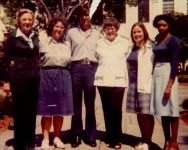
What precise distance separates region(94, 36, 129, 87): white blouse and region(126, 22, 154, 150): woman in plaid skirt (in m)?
0.12

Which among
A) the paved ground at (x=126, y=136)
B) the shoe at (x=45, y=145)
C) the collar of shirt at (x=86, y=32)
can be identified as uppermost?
the collar of shirt at (x=86, y=32)

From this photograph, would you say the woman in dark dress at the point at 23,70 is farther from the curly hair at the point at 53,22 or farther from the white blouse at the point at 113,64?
the white blouse at the point at 113,64

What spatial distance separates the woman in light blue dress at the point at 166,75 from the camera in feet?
22.0

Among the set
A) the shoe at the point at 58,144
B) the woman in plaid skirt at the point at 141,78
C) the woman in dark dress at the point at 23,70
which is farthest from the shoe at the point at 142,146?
the woman in dark dress at the point at 23,70

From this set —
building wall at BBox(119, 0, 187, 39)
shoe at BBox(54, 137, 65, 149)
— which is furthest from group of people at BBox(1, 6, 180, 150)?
building wall at BBox(119, 0, 187, 39)

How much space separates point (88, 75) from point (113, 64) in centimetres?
46

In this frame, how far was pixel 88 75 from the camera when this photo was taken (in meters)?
7.39

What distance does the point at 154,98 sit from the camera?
6.96m

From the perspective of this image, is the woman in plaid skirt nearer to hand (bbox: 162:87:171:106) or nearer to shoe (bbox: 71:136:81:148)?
hand (bbox: 162:87:171:106)

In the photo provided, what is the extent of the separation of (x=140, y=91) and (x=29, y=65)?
181cm

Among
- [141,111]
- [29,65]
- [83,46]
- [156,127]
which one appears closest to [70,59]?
[83,46]

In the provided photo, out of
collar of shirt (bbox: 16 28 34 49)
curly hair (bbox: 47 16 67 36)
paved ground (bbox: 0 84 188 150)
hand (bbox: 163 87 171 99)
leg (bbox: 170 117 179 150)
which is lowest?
paved ground (bbox: 0 84 188 150)

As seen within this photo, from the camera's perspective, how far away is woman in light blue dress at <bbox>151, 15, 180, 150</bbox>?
6695mm

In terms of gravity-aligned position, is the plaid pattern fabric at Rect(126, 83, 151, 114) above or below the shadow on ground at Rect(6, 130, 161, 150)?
above
